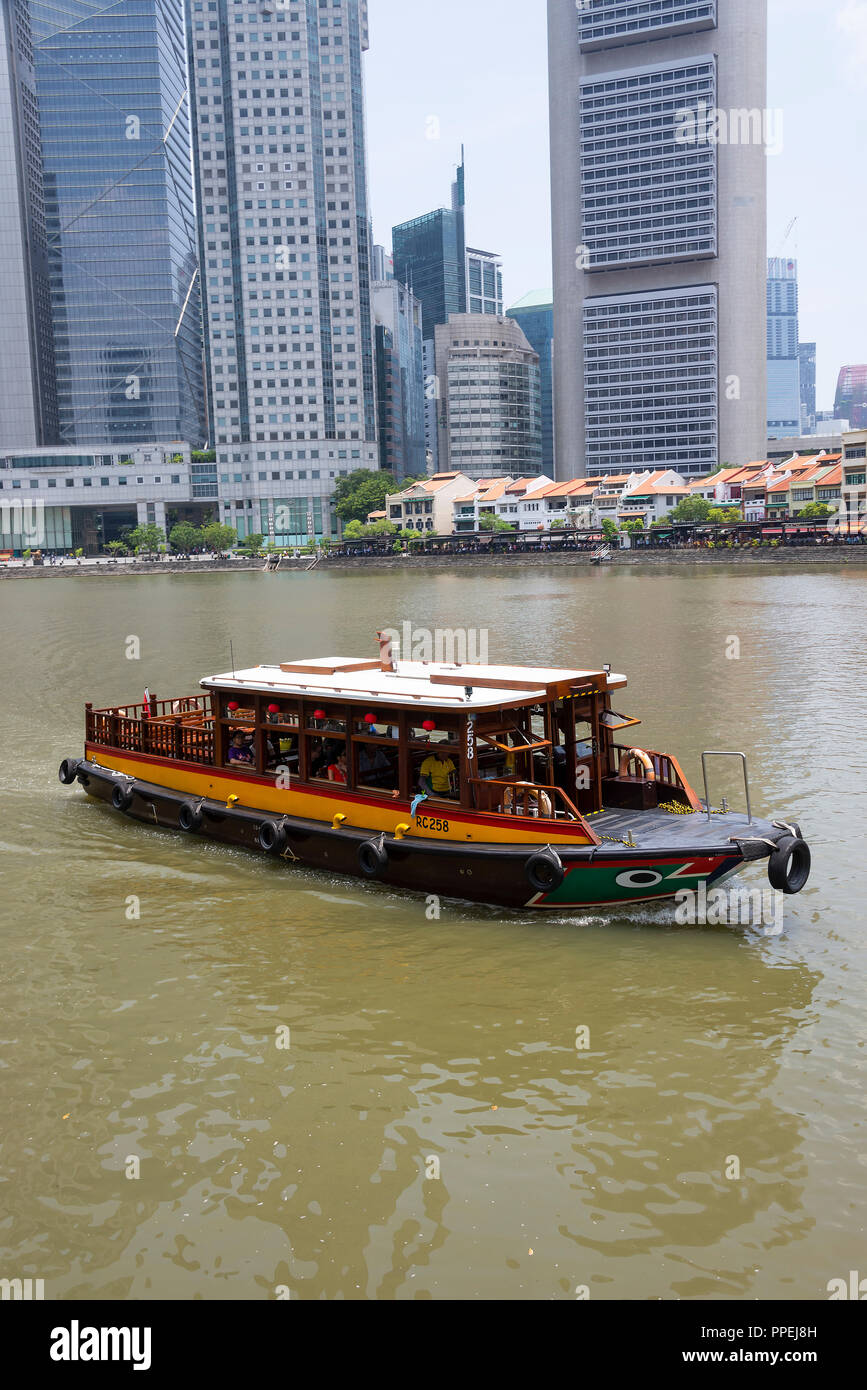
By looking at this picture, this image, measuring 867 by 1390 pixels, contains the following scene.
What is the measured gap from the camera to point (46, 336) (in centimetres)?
14838

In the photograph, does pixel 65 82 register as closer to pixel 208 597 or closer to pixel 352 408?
pixel 352 408

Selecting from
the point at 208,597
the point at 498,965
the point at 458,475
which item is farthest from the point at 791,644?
the point at 458,475

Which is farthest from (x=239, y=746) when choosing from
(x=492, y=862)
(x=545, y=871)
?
(x=545, y=871)

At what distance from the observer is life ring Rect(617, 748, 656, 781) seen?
13.4 meters

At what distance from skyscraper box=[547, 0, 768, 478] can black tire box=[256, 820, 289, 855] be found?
5144 inches

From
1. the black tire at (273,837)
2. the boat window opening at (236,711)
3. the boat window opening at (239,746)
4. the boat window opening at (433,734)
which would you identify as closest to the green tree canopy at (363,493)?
the boat window opening at (239,746)

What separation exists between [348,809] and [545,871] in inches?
120

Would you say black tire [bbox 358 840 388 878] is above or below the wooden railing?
below

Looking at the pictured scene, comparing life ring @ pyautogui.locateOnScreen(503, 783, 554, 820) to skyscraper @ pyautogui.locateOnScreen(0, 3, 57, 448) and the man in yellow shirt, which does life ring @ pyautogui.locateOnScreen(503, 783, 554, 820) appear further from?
skyscraper @ pyautogui.locateOnScreen(0, 3, 57, 448)

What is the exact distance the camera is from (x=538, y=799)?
12516 millimetres

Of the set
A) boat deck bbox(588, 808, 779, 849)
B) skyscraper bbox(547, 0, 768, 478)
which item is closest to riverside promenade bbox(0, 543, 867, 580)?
skyscraper bbox(547, 0, 768, 478)

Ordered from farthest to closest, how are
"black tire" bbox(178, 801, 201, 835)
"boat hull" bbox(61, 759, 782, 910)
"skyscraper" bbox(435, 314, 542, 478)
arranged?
"skyscraper" bbox(435, 314, 542, 478) < "black tire" bbox(178, 801, 201, 835) < "boat hull" bbox(61, 759, 782, 910)

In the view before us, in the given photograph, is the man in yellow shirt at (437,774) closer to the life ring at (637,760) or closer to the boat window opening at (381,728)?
the boat window opening at (381,728)
